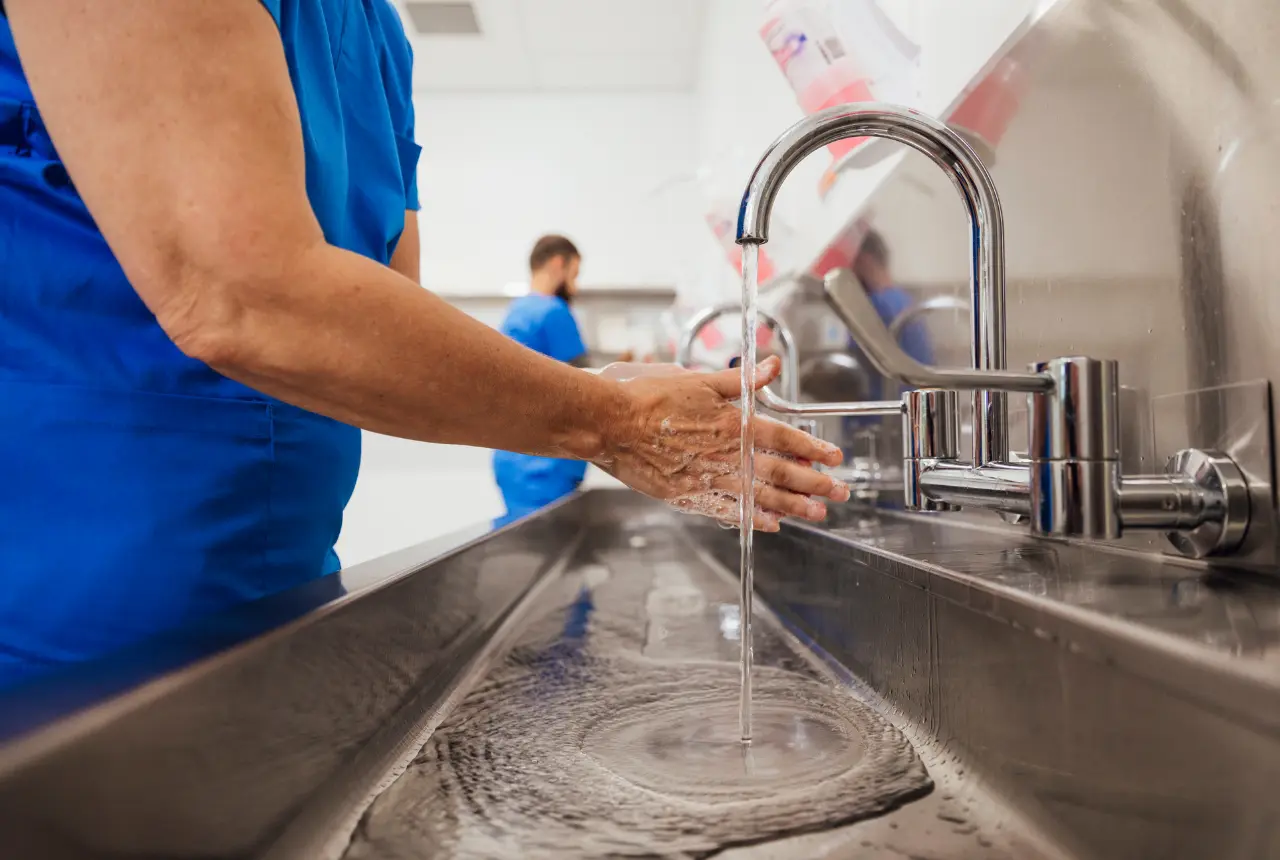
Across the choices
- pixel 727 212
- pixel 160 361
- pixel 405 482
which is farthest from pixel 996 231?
pixel 405 482

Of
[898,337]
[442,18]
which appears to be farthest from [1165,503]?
[442,18]

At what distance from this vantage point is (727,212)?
252cm

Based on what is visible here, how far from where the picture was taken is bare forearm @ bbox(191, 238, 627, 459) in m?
0.42

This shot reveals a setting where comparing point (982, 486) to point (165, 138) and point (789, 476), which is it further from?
point (165, 138)

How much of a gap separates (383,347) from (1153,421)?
0.54 meters

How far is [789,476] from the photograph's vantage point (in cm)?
70

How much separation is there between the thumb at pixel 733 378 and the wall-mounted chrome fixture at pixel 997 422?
2.3 inches

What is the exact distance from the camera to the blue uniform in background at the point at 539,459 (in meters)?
2.61

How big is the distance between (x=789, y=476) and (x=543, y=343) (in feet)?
6.68

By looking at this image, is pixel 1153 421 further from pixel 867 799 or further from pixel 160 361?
pixel 160 361

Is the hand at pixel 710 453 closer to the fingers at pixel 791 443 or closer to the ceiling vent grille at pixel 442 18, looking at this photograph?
the fingers at pixel 791 443

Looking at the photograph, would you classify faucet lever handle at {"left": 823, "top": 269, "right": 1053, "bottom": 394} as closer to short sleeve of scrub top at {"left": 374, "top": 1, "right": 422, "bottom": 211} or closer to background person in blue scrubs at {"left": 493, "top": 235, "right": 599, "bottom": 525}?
short sleeve of scrub top at {"left": 374, "top": 1, "right": 422, "bottom": 211}

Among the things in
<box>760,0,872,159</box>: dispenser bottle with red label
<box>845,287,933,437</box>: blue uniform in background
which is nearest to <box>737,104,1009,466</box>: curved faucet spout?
<box>845,287,933,437</box>: blue uniform in background

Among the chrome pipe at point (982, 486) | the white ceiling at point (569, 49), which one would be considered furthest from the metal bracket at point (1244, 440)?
the white ceiling at point (569, 49)
